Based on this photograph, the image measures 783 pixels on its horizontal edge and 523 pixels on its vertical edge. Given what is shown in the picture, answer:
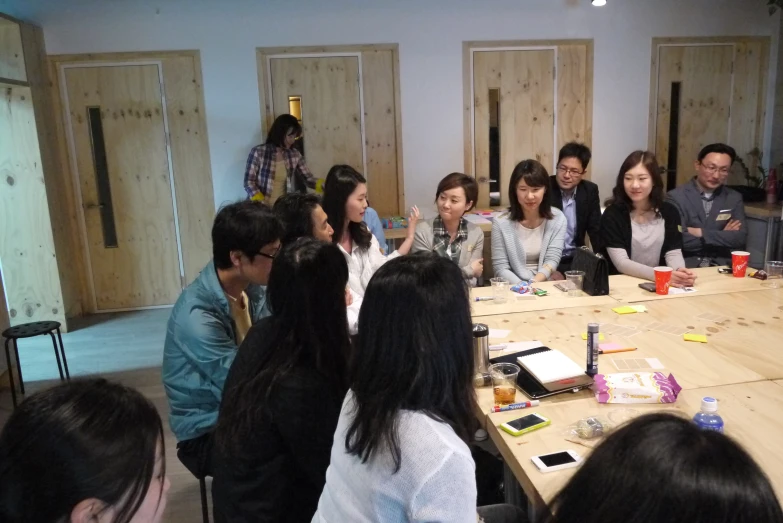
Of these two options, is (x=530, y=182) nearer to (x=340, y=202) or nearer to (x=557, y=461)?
(x=340, y=202)

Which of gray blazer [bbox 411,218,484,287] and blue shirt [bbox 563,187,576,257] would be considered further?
blue shirt [bbox 563,187,576,257]

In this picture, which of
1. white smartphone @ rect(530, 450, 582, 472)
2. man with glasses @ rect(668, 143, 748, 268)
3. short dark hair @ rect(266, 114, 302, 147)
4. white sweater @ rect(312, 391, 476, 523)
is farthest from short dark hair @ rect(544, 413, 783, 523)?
short dark hair @ rect(266, 114, 302, 147)

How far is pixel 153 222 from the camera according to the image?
5.05 metres

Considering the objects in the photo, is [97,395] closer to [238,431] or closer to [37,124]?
[238,431]

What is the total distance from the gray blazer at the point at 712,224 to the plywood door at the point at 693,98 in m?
1.79

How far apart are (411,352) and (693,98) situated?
5182 mm

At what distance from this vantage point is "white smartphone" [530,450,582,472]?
1.37 metres

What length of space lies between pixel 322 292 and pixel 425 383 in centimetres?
44

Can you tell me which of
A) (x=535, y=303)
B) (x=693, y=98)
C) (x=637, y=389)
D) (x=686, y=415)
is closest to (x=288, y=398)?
(x=686, y=415)

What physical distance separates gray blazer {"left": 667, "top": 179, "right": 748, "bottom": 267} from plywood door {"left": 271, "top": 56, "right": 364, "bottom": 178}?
256 centimetres

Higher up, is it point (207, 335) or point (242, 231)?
point (242, 231)

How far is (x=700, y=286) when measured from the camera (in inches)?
109

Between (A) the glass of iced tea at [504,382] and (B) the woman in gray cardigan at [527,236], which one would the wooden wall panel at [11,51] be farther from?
(A) the glass of iced tea at [504,382]

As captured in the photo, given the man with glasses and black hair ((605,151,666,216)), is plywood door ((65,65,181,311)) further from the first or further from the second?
the man with glasses
